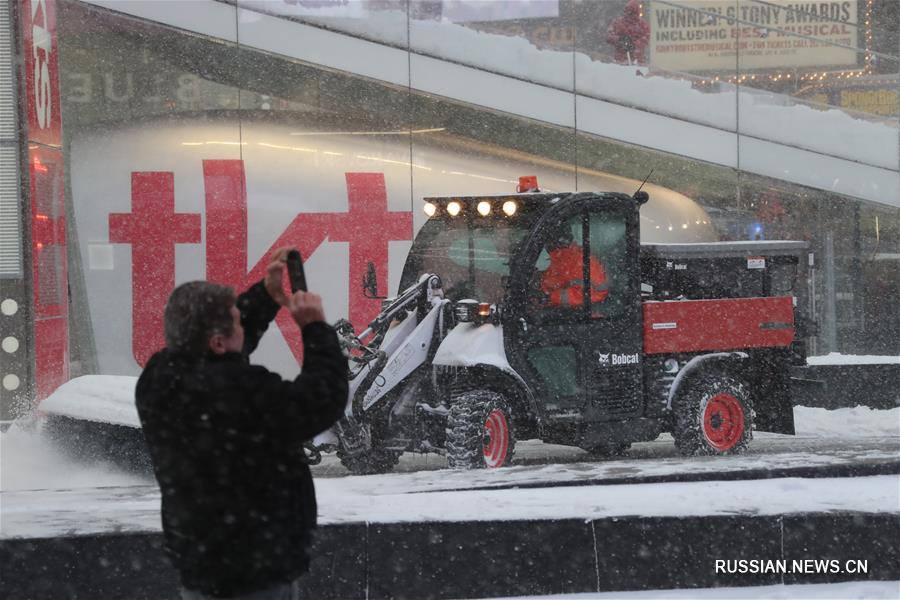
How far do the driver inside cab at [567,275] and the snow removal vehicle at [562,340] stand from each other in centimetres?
1

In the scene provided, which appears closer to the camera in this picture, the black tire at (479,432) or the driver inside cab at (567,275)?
the black tire at (479,432)

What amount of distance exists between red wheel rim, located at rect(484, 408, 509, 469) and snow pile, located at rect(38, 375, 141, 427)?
2.67 metres

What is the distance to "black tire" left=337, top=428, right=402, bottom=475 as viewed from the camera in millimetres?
10109

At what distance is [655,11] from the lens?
1500 cm

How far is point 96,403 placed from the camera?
10492 millimetres

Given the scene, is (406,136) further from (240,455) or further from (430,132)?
(240,455)

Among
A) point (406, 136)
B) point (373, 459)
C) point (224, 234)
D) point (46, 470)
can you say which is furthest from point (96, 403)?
point (406, 136)

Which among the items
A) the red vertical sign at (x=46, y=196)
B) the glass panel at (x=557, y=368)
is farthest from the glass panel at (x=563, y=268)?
the red vertical sign at (x=46, y=196)

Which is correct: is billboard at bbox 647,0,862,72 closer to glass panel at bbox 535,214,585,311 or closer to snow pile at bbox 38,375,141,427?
glass panel at bbox 535,214,585,311

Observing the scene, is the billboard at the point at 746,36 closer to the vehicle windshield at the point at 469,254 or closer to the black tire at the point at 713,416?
the black tire at the point at 713,416

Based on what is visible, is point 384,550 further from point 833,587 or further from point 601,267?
point 601,267

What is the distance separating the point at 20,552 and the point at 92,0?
9.55 m

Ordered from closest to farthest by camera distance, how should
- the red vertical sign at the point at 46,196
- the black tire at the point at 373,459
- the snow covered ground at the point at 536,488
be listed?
1. the snow covered ground at the point at 536,488
2. the black tire at the point at 373,459
3. the red vertical sign at the point at 46,196

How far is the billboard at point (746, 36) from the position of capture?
49.4ft
